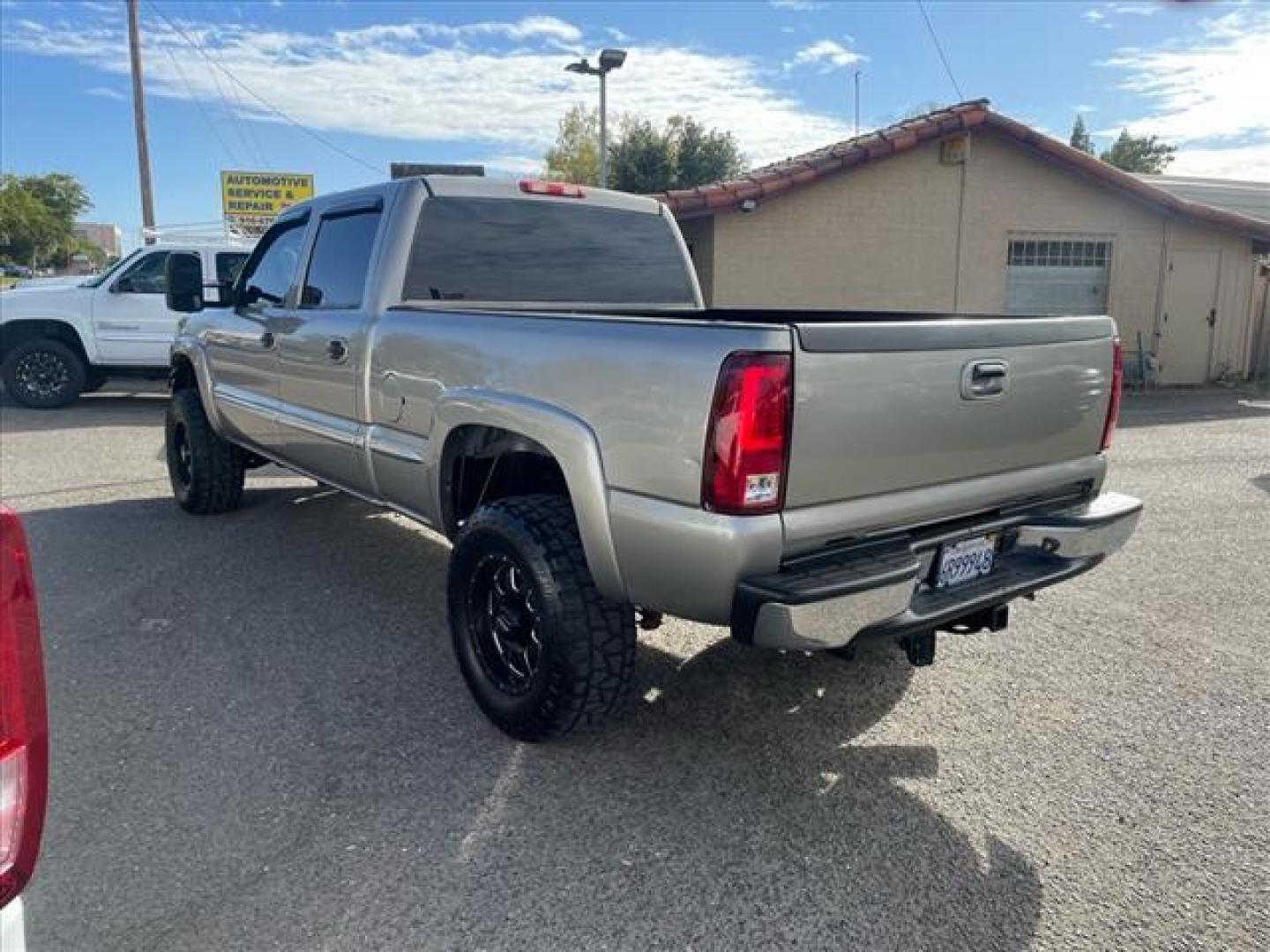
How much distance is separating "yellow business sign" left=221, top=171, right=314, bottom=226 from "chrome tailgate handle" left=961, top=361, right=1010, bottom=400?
893 inches

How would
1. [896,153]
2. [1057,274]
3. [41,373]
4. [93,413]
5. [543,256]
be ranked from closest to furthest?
[543,256]
[41,373]
[93,413]
[896,153]
[1057,274]

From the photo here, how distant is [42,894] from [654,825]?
5.59 feet

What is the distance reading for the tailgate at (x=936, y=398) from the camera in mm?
2672

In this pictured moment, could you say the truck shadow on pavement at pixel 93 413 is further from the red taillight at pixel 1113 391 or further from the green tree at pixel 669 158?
the green tree at pixel 669 158

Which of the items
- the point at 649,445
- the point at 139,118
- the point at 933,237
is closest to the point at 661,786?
the point at 649,445

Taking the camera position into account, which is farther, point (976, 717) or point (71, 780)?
point (976, 717)

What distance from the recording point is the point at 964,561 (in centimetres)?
316

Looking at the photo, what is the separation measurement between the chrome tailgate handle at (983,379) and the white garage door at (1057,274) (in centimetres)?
1305

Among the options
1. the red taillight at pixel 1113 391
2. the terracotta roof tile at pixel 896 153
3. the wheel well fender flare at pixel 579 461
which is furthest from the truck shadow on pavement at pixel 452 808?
the terracotta roof tile at pixel 896 153

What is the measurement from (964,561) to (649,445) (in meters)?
1.16

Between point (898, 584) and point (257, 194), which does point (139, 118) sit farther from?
point (898, 584)

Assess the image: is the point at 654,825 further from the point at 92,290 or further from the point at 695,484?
the point at 92,290

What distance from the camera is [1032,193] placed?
48.4 feet

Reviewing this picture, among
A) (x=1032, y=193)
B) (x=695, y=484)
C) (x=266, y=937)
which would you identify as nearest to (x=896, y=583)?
(x=695, y=484)
